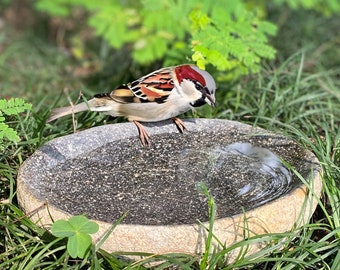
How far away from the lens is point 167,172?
3814mm

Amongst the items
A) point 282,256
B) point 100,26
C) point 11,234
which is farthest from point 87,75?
point 282,256

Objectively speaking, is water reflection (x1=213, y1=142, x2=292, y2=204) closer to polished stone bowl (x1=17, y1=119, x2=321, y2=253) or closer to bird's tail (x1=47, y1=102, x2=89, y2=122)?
polished stone bowl (x1=17, y1=119, x2=321, y2=253)

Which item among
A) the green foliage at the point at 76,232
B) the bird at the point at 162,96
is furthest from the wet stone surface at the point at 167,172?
the green foliage at the point at 76,232

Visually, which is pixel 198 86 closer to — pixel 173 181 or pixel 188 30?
pixel 173 181

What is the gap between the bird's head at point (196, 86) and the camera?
386cm

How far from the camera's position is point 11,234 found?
3643 mm

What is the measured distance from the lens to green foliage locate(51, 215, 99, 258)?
3.12 meters

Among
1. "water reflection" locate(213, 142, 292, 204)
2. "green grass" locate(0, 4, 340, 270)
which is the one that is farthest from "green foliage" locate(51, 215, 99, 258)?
"water reflection" locate(213, 142, 292, 204)

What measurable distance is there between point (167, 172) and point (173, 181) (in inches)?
3.8

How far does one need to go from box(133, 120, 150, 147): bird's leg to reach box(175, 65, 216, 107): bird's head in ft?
1.14

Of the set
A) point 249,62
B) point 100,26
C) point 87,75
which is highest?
point 249,62

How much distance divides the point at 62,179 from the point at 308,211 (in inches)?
48.6

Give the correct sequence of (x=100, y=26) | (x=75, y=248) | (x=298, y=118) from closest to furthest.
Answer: (x=75, y=248) → (x=298, y=118) → (x=100, y=26)

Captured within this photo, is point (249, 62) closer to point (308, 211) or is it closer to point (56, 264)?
point (308, 211)
